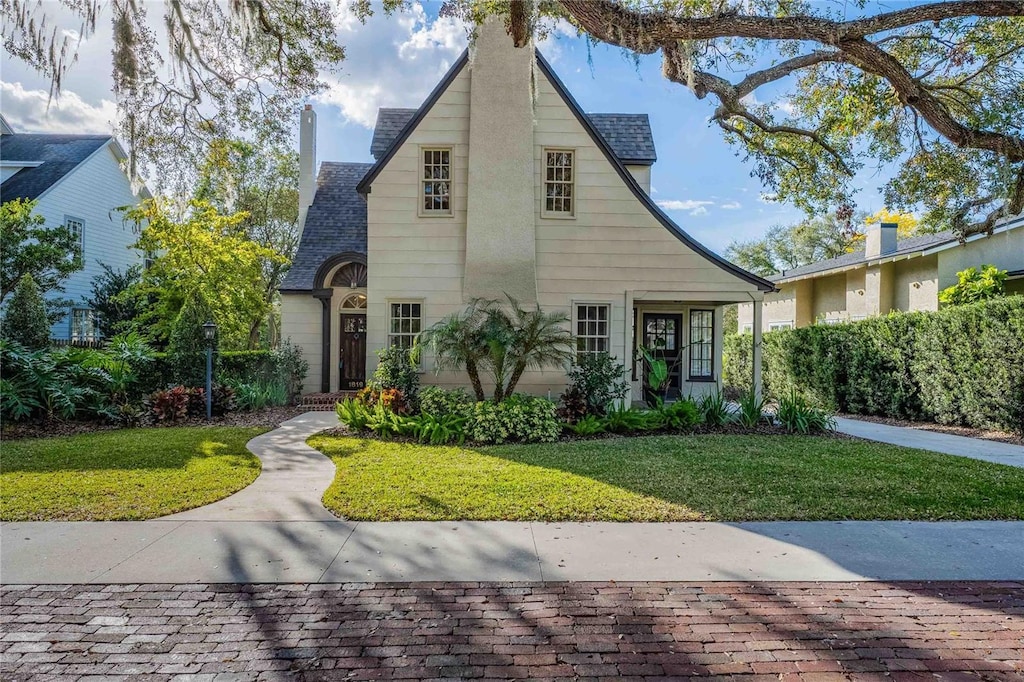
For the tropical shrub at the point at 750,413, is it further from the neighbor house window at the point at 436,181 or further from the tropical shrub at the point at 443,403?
the neighbor house window at the point at 436,181

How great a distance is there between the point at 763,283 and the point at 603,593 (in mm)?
9034

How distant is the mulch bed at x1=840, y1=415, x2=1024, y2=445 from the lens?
9.84 metres

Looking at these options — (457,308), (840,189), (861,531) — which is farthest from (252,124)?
(840,189)

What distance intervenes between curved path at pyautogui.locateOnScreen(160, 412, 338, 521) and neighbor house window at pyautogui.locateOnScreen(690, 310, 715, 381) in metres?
9.66

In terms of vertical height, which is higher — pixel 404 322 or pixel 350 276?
pixel 350 276

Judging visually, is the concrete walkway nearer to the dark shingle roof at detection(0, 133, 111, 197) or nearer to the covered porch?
the covered porch

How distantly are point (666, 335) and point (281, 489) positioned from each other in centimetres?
1069

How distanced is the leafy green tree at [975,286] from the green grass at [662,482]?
7.16 metres

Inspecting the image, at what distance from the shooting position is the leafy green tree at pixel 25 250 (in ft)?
46.4

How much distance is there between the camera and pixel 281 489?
611cm

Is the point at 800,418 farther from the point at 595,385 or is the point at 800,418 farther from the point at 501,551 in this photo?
the point at 501,551

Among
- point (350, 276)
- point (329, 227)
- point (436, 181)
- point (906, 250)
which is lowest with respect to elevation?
point (350, 276)

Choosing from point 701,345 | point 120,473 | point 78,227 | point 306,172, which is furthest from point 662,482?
point 78,227

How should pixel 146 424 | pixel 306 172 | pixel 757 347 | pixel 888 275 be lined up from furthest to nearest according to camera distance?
pixel 888 275, pixel 306 172, pixel 757 347, pixel 146 424
